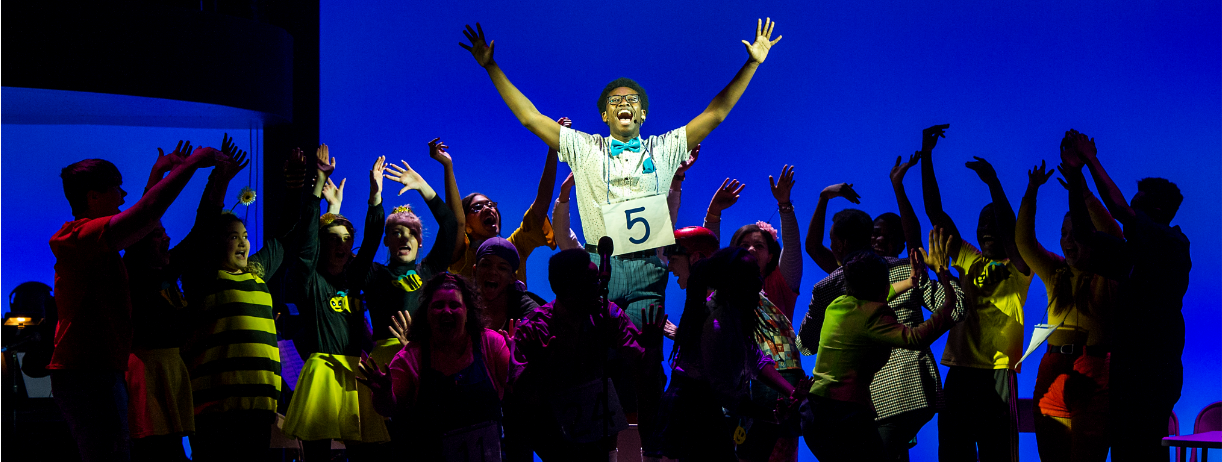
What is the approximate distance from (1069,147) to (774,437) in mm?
1535

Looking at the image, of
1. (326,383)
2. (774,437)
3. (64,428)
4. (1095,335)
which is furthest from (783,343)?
(64,428)

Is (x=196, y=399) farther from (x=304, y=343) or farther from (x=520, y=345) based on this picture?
(x=520, y=345)

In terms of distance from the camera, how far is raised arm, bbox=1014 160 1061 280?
3844 mm

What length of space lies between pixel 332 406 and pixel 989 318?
2611 millimetres

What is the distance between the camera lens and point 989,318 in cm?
392

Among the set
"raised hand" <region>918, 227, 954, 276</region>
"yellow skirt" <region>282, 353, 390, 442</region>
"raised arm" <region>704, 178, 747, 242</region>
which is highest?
"raised arm" <region>704, 178, 747, 242</region>

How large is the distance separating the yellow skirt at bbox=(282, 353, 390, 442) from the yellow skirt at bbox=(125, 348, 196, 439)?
38cm

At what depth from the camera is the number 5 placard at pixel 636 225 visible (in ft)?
12.4

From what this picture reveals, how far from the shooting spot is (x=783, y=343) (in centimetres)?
365

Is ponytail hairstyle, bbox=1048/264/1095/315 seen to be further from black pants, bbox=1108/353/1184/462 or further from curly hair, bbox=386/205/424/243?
curly hair, bbox=386/205/424/243

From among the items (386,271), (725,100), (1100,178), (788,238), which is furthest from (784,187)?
(386,271)

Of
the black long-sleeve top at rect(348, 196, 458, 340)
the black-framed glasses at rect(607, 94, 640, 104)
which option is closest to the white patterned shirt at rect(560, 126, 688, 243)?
the black-framed glasses at rect(607, 94, 640, 104)

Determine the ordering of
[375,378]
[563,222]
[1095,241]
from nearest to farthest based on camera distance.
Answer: [375,378]
[1095,241]
[563,222]

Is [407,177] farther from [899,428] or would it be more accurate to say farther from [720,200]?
[899,428]
